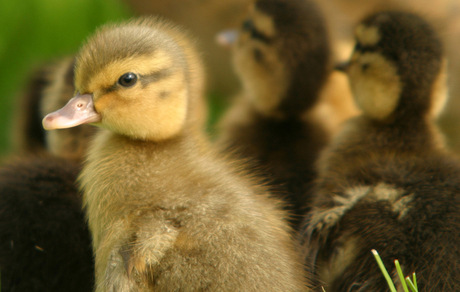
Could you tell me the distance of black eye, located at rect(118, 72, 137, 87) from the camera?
1158 mm

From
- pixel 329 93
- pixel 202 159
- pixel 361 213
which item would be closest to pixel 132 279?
pixel 202 159

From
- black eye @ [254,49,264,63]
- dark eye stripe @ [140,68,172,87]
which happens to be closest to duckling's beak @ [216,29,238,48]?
black eye @ [254,49,264,63]

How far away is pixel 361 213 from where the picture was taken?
1239mm

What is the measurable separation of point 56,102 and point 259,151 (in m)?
0.66

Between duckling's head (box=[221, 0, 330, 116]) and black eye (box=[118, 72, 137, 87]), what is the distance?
72cm

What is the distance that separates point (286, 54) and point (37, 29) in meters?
1.68

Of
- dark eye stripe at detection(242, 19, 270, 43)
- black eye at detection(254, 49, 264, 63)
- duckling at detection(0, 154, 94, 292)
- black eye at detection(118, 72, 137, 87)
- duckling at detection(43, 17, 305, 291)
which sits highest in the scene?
dark eye stripe at detection(242, 19, 270, 43)

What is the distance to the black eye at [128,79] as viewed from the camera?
1.16 meters

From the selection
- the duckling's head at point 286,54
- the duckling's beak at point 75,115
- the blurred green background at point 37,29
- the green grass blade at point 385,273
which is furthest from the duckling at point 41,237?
the blurred green background at point 37,29

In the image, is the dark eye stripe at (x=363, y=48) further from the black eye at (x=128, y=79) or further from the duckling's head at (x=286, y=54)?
the black eye at (x=128, y=79)

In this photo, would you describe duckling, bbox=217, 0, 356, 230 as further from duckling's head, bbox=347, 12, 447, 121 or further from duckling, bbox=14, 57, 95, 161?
duckling, bbox=14, 57, 95, 161

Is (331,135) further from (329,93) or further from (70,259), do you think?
(70,259)

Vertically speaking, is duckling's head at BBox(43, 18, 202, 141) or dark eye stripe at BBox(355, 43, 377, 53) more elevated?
dark eye stripe at BBox(355, 43, 377, 53)

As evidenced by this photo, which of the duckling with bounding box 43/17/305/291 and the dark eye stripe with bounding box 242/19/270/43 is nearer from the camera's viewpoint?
the duckling with bounding box 43/17/305/291
